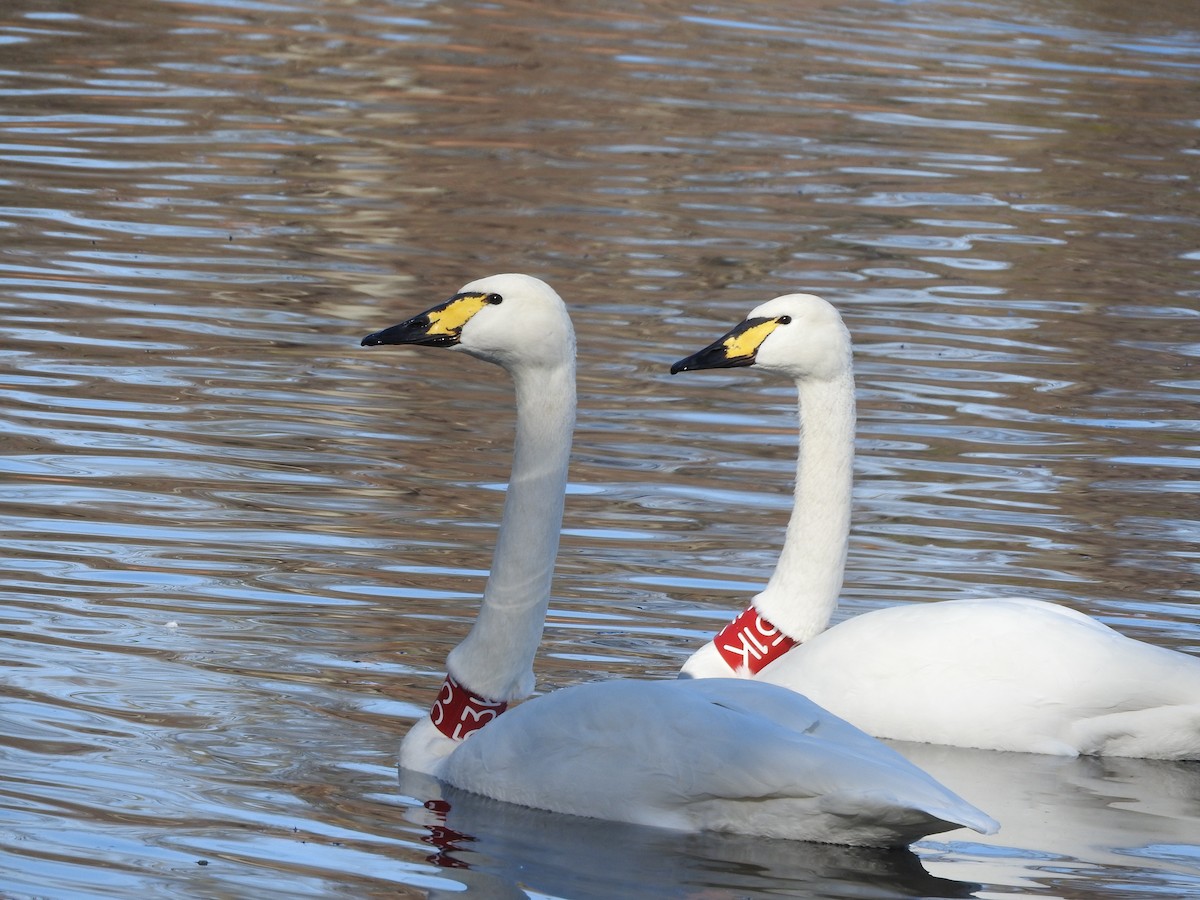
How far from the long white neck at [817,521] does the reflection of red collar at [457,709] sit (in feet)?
4.47

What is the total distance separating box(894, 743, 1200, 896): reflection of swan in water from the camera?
19.0ft

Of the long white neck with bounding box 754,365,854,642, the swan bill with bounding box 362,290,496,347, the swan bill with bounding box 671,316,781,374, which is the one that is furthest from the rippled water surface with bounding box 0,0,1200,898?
the swan bill with bounding box 362,290,496,347

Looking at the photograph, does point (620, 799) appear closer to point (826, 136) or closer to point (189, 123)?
point (189, 123)

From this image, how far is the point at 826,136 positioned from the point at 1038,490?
33.3 feet

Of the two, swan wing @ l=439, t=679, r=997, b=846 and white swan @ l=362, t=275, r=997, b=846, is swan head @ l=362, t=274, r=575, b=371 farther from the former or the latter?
swan wing @ l=439, t=679, r=997, b=846

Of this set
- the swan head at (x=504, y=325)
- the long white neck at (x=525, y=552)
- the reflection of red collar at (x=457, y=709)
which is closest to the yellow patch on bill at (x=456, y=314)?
the swan head at (x=504, y=325)

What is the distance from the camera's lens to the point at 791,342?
7.89m

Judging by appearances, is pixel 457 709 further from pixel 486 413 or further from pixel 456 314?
pixel 486 413

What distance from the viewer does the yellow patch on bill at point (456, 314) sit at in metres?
6.48

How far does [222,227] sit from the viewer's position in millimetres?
14516

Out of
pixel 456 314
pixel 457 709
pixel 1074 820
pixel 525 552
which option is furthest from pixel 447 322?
pixel 1074 820

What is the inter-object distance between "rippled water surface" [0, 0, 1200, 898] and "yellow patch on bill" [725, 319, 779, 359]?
0.85 m

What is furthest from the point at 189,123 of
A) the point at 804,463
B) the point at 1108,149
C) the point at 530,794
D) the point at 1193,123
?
the point at 530,794

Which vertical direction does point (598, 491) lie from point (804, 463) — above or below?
below
